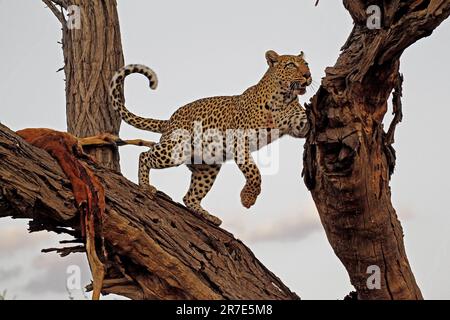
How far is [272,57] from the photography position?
7586 millimetres

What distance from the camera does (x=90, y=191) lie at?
531cm

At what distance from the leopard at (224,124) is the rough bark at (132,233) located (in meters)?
0.88

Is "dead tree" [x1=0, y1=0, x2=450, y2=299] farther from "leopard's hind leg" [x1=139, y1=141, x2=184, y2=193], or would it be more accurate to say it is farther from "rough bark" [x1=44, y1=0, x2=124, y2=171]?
"rough bark" [x1=44, y1=0, x2=124, y2=171]

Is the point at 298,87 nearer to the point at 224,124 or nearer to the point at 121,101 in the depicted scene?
the point at 224,124

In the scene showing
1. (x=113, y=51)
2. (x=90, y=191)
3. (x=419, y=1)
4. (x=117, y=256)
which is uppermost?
(x=113, y=51)

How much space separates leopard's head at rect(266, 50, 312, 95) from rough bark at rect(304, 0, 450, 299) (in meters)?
2.42

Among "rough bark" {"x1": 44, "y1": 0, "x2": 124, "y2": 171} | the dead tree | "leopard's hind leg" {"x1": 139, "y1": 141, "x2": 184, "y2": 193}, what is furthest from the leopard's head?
the dead tree

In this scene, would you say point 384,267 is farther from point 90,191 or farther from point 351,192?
point 90,191

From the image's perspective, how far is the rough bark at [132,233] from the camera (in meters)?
5.23

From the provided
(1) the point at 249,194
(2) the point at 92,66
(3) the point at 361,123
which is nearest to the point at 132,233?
(1) the point at 249,194
